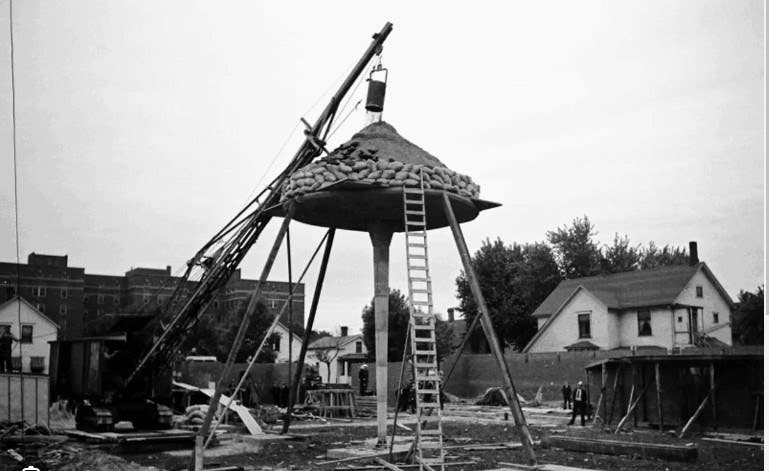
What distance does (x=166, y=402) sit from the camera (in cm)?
2353

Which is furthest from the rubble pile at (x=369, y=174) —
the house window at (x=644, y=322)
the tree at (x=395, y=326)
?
the tree at (x=395, y=326)

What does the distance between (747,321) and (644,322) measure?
610 centimetres

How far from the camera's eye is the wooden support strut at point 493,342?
1399cm

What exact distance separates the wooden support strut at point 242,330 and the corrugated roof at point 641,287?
Answer: 37461 mm

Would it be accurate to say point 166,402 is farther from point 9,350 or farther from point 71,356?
point 9,350

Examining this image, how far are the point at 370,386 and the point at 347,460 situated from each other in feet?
130

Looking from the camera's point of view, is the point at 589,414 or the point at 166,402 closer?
the point at 166,402

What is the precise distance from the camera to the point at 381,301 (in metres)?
18.7

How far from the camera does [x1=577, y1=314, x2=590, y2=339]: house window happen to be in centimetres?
5234

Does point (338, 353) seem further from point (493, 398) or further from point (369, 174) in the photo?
point (369, 174)

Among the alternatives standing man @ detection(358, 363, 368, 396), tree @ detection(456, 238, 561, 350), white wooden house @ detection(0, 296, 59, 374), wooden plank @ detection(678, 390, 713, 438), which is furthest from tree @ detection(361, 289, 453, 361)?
wooden plank @ detection(678, 390, 713, 438)

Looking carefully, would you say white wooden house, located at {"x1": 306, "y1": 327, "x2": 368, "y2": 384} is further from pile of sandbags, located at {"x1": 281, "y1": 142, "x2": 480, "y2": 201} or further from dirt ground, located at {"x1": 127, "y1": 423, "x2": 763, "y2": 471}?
pile of sandbags, located at {"x1": 281, "y1": 142, "x2": 480, "y2": 201}

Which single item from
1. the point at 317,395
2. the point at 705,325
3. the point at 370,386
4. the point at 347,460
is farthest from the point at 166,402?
the point at 705,325

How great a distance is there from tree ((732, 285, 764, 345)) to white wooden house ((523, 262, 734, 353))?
0.97m
